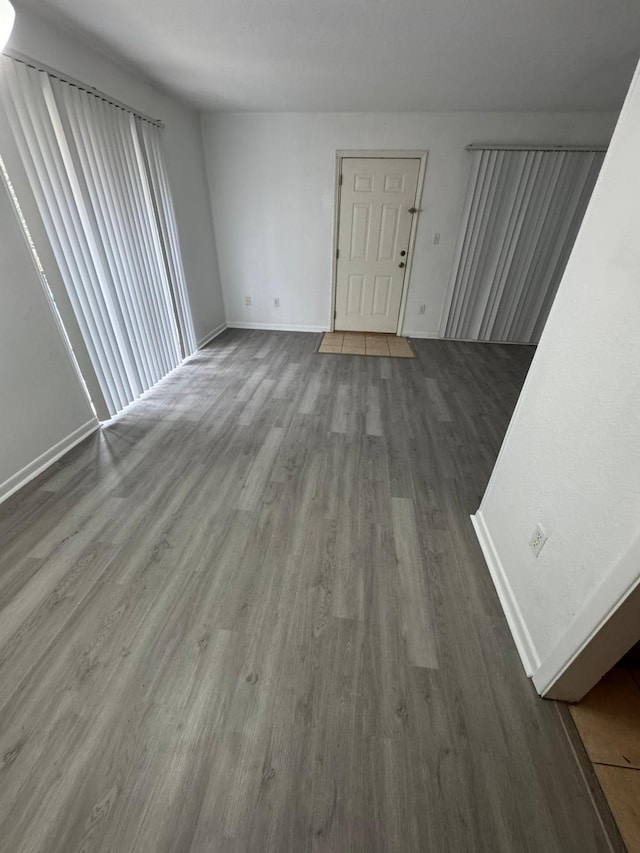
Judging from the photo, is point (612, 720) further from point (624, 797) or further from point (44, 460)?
point (44, 460)

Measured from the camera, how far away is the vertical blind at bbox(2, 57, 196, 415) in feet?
6.18

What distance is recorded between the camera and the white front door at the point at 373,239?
3809mm

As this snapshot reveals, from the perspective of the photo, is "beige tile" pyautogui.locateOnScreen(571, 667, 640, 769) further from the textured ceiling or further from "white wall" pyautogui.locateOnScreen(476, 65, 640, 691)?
the textured ceiling

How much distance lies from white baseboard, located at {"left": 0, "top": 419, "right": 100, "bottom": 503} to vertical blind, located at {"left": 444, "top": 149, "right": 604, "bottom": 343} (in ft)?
13.5

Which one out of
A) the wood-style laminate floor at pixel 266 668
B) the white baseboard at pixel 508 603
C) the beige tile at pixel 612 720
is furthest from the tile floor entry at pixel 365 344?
the beige tile at pixel 612 720

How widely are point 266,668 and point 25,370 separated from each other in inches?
80.6

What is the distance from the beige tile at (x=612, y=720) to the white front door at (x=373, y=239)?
4098mm

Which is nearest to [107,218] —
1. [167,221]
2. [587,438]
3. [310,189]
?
[167,221]

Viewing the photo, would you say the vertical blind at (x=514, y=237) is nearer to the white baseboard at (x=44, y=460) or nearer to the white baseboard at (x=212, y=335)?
the white baseboard at (x=212, y=335)

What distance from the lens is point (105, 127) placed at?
91.3 inches

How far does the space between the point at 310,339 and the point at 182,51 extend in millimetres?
2672

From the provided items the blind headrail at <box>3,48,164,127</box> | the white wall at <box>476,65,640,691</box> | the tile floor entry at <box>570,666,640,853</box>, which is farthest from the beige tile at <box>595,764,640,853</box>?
the blind headrail at <box>3,48,164,127</box>

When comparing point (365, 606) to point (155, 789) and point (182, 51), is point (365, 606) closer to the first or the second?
point (155, 789)

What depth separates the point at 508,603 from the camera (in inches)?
54.0
